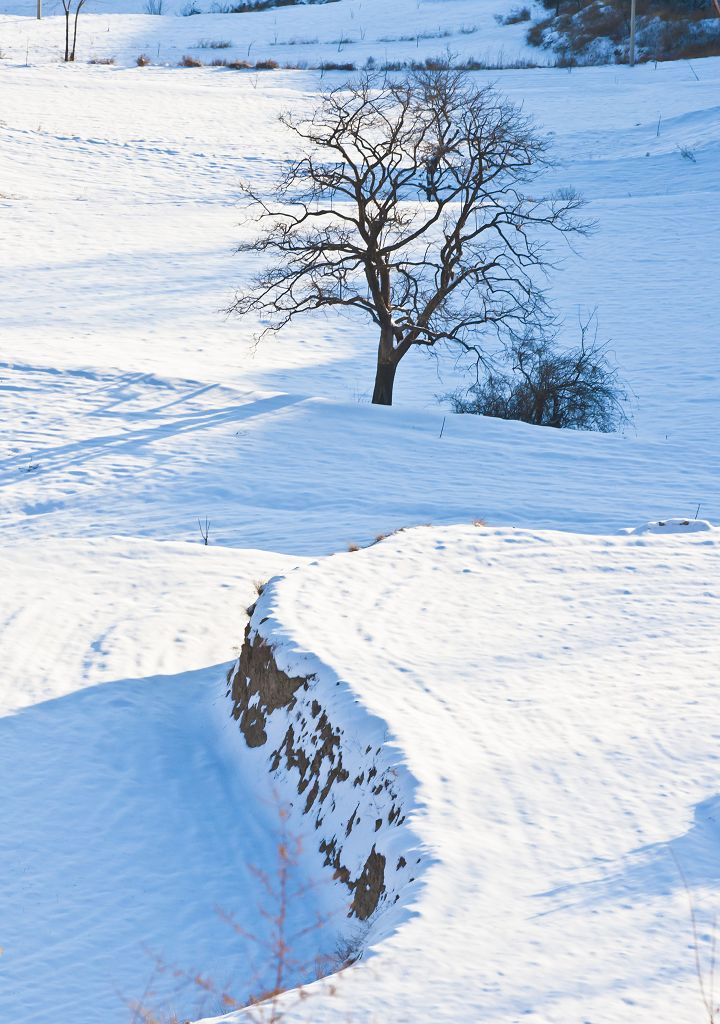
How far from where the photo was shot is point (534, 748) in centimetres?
640

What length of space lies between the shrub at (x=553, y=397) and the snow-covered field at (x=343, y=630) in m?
0.87

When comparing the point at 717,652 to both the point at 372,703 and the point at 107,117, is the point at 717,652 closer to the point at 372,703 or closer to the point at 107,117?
the point at 372,703

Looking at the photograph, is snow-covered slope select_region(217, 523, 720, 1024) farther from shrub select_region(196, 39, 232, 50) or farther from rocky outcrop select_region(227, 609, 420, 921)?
shrub select_region(196, 39, 232, 50)

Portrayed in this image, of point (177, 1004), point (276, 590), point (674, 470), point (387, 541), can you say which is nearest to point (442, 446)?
point (674, 470)

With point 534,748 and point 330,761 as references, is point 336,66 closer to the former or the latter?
point 330,761

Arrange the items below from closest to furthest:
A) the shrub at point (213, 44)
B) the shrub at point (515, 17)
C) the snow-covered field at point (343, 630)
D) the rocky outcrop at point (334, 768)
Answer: the snow-covered field at point (343, 630) → the rocky outcrop at point (334, 768) → the shrub at point (213, 44) → the shrub at point (515, 17)

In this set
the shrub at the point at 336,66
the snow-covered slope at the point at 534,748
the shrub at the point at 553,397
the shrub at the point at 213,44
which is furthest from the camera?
the shrub at the point at 213,44

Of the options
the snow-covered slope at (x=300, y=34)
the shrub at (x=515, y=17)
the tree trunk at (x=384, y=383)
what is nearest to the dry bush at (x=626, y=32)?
the snow-covered slope at (x=300, y=34)

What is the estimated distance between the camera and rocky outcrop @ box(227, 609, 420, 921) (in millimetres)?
5859

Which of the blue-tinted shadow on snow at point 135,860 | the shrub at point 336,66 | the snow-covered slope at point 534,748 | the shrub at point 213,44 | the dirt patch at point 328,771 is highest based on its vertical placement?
the shrub at point 213,44

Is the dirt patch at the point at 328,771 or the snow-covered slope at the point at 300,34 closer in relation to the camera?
the dirt patch at the point at 328,771

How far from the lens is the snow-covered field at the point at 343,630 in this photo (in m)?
5.13

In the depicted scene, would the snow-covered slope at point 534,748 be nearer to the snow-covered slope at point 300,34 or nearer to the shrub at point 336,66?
the shrub at point 336,66

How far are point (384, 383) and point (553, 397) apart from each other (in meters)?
3.39
